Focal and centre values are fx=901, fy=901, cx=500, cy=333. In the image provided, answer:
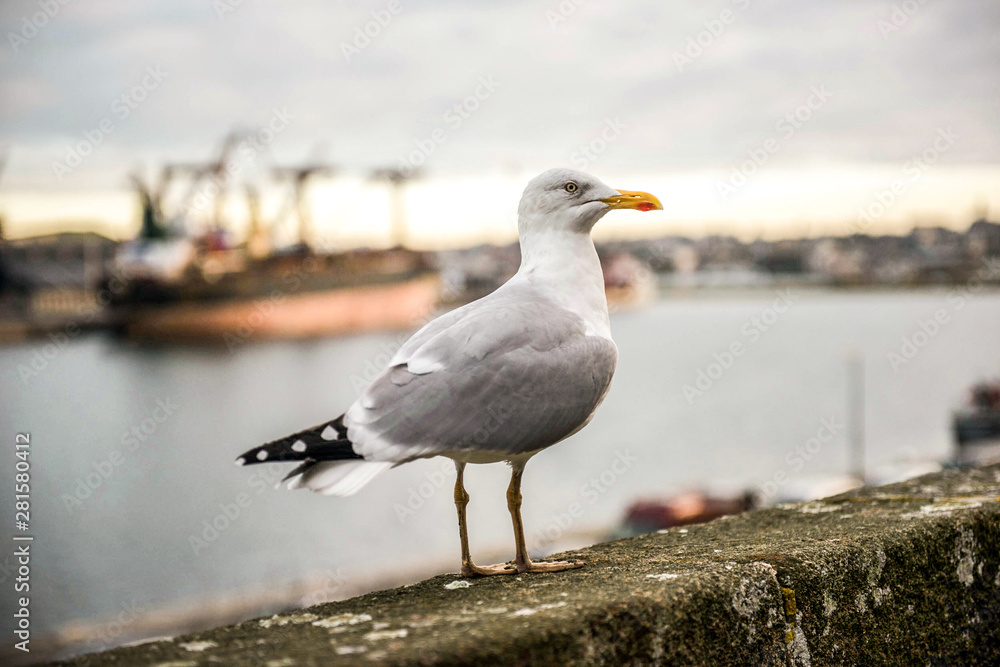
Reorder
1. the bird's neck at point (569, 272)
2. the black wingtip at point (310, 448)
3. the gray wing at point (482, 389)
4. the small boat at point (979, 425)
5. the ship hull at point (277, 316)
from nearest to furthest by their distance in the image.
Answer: the black wingtip at point (310, 448) → the gray wing at point (482, 389) → the bird's neck at point (569, 272) → the small boat at point (979, 425) → the ship hull at point (277, 316)

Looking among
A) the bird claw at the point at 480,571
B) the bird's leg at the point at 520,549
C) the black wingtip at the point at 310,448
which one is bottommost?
the bird claw at the point at 480,571

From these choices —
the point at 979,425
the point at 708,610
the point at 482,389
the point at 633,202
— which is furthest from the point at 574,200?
the point at 979,425

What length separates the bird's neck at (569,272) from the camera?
9.37 ft

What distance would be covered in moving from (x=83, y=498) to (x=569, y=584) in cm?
3929

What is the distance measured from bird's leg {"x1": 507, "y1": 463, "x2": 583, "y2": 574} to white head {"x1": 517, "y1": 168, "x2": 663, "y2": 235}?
84 centimetres

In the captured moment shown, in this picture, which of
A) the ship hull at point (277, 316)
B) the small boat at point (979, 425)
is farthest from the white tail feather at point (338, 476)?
the ship hull at point (277, 316)

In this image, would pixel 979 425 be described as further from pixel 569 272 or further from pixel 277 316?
pixel 277 316

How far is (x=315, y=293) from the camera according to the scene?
83.3 m

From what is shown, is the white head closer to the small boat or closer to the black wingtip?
the black wingtip

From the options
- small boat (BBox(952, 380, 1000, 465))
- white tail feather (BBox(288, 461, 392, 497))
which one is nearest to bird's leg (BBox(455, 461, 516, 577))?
white tail feather (BBox(288, 461, 392, 497))

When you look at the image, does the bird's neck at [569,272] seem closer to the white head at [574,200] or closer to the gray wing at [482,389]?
the white head at [574,200]

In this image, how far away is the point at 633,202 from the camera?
294cm

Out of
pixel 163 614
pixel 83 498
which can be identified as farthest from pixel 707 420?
pixel 163 614

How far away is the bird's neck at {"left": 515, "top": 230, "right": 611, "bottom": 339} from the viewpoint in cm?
286
